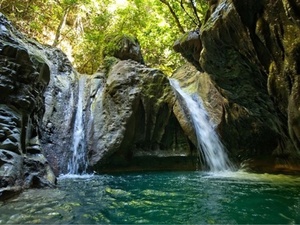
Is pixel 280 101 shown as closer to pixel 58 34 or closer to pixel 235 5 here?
pixel 235 5

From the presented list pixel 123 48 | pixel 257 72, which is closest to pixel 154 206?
pixel 257 72

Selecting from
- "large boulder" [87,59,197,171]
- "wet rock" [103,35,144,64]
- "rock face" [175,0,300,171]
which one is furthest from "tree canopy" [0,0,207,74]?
"rock face" [175,0,300,171]

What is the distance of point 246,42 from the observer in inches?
250

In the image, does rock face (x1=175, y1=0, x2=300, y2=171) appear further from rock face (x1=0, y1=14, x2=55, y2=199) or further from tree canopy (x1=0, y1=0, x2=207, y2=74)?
tree canopy (x1=0, y1=0, x2=207, y2=74)

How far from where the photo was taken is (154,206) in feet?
14.3

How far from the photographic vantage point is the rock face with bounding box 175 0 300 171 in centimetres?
528

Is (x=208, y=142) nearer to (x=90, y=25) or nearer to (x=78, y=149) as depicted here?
(x=78, y=149)

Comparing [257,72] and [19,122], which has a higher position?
[257,72]

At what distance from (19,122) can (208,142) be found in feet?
24.1

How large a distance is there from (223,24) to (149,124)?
5.26 metres

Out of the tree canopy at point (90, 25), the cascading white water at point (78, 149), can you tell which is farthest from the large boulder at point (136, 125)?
the tree canopy at point (90, 25)

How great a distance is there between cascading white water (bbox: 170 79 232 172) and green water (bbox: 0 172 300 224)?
4735mm

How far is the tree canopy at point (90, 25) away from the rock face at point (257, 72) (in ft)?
24.0

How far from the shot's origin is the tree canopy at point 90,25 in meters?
16.0
